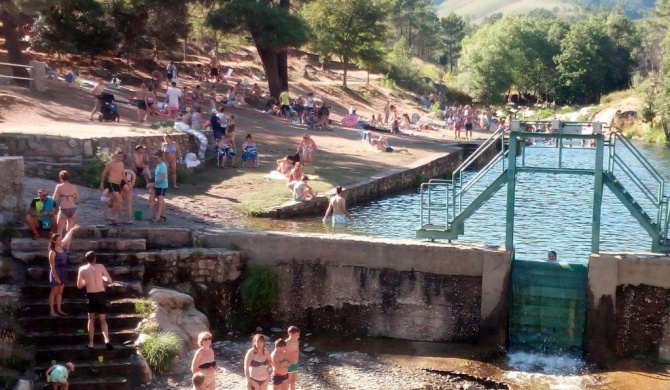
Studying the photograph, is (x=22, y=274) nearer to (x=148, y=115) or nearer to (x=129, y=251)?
(x=129, y=251)

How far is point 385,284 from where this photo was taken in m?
15.7

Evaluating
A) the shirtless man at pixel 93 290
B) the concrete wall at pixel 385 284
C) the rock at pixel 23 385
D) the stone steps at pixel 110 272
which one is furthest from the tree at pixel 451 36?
the rock at pixel 23 385

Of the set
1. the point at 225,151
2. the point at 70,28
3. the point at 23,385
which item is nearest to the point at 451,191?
the point at 225,151

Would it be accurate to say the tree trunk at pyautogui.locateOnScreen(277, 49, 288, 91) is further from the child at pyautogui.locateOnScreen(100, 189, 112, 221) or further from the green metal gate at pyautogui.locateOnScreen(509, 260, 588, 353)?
the green metal gate at pyautogui.locateOnScreen(509, 260, 588, 353)

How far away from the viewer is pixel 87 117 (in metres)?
26.5

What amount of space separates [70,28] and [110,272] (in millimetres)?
22723

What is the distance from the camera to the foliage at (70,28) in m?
34.2

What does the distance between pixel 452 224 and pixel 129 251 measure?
606cm

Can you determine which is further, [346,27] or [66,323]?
[346,27]

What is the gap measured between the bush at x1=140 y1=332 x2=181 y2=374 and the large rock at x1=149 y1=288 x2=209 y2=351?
16.6 inches

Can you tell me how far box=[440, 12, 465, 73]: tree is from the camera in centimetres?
11256

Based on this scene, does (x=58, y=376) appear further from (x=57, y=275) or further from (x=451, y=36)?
(x=451, y=36)

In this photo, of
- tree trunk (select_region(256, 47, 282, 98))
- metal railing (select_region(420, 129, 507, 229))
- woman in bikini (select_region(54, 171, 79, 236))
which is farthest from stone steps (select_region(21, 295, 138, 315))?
tree trunk (select_region(256, 47, 282, 98))

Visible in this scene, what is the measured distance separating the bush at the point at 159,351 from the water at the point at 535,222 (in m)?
5.66
